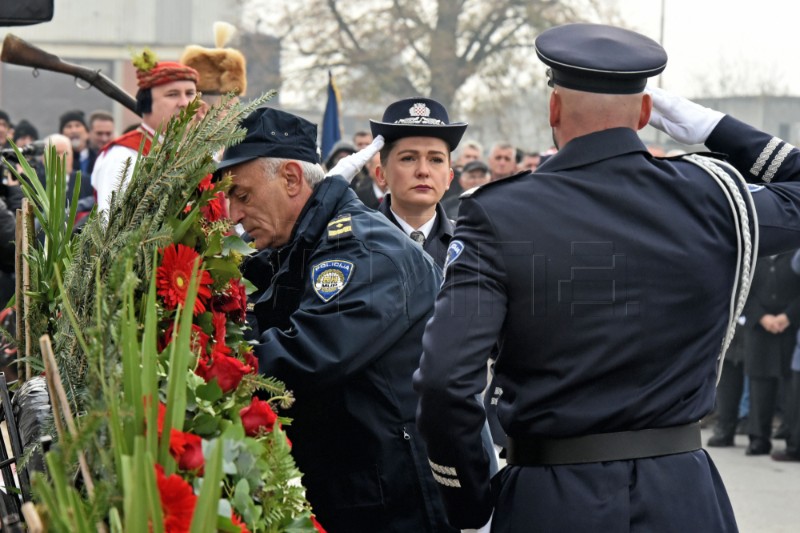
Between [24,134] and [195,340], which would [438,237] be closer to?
[195,340]

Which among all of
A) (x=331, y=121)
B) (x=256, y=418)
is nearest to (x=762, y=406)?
(x=331, y=121)

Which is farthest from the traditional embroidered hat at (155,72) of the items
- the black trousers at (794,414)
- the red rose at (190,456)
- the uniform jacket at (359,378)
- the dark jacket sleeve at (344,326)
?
the black trousers at (794,414)

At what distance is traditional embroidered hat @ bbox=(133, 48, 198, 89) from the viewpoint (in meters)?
6.20

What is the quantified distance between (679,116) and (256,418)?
4.47 feet

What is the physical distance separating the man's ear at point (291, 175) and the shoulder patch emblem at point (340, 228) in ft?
0.61

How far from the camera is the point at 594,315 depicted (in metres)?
2.95

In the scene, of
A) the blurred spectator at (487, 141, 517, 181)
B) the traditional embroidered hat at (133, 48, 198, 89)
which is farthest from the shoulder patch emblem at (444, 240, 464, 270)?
the blurred spectator at (487, 141, 517, 181)

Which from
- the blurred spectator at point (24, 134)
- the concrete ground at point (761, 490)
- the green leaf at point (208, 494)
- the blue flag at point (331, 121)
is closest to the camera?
the green leaf at point (208, 494)

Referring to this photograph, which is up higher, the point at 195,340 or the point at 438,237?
the point at 195,340

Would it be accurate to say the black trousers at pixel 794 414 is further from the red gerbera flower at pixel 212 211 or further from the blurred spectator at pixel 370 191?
the red gerbera flower at pixel 212 211

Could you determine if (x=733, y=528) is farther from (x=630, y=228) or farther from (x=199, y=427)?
(x=199, y=427)

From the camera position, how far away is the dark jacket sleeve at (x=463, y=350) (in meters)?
2.89

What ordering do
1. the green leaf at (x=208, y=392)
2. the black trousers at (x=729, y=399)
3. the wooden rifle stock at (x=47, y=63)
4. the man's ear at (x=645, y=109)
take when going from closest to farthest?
the green leaf at (x=208, y=392)
the man's ear at (x=645, y=109)
the wooden rifle stock at (x=47, y=63)
the black trousers at (x=729, y=399)

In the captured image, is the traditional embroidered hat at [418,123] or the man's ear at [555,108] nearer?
the man's ear at [555,108]
